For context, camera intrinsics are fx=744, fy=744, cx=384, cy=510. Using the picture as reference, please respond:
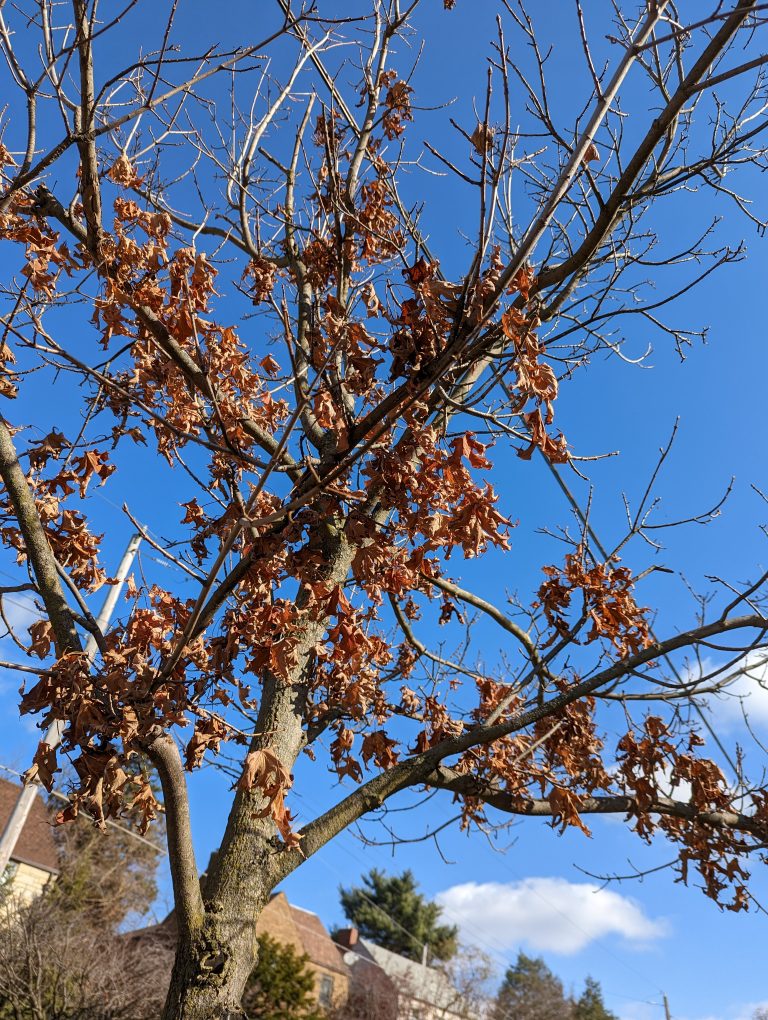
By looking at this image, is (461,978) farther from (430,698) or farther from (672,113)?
(672,113)

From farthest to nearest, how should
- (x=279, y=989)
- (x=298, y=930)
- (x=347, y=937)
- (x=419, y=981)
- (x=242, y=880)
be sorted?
(x=347, y=937), (x=419, y=981), (x=298, y=930), (x=279, y=989), (x=242, y=880)

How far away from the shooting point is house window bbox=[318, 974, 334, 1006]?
27.0 metres

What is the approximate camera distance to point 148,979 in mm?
9430

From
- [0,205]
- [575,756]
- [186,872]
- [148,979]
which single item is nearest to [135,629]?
[186,872]

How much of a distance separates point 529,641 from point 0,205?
3808 millimetres

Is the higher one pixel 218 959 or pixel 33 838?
pixel 218 959

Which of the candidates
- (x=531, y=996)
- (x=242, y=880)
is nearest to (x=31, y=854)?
(x=242, y=880)

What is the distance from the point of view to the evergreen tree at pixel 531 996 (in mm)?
35469

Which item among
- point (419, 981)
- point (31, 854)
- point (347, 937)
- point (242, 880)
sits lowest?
point (419, 981)

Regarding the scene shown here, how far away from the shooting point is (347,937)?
37.2 metres

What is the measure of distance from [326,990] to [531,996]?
713 inches

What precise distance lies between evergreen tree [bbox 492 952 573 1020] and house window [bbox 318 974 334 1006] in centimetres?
732

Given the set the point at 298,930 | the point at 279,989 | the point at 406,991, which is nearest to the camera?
the point at 279,989

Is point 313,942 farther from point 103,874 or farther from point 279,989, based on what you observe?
point 279,989
